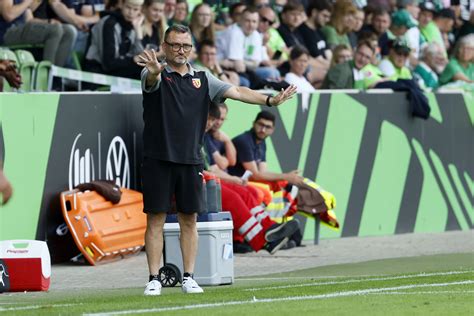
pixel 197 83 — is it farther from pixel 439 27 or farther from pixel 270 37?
pixel 439 27

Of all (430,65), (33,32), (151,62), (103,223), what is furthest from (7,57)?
(430,65)

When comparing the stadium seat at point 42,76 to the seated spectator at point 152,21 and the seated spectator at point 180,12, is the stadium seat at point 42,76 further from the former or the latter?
the seated spectator at point 180,12

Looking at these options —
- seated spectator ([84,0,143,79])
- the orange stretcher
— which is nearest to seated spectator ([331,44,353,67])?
seated spectator ([84,0,143,79])

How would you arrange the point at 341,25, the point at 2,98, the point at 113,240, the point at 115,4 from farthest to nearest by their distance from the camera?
the point at 341,25
the point at 115,4
the point at 113,240
the point at 2,98

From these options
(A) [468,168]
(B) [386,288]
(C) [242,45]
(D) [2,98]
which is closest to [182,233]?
(B) [386,288]

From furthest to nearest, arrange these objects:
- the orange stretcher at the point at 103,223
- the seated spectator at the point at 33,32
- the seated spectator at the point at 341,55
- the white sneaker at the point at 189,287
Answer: the seated spectator at the point at 341,55, the seated spectator at the point at 33,32, the orange stretcher at the point at 103,223, the white sneaker at the point at 189,287

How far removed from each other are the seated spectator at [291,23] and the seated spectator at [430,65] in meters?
1.93

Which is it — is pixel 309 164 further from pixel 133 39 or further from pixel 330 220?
pixel 133 39

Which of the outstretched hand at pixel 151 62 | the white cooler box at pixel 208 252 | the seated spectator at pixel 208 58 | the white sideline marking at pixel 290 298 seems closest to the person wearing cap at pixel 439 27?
the seated spectator at pixel 208 58

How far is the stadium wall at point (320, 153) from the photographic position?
14477 mm

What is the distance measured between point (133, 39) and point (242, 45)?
2.23 metres

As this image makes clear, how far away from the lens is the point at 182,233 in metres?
11.4

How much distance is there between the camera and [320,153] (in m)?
18.4

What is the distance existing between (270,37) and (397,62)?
1.76m
